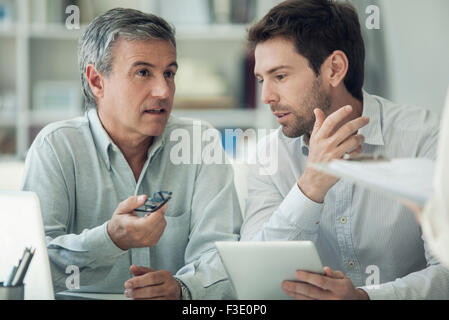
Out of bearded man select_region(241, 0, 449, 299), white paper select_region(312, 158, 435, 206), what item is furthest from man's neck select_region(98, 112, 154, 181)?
white paper select_region(312, 158, 435, 206)

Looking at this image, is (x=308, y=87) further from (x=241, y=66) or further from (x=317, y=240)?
(x=241, y=66)

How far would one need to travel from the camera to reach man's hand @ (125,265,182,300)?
111cm

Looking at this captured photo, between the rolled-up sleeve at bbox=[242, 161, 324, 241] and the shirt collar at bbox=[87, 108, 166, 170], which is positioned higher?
the shirt collar at bbox=[87, 108, 166, 170]

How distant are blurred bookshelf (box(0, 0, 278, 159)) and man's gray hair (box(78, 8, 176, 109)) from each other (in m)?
1.48

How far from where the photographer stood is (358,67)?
1.70 metres

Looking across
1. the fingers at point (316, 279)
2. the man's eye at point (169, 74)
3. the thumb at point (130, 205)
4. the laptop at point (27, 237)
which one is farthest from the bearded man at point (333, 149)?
the laptop at point (27, 237)

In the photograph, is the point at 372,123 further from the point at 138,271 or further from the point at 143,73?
the point at 138,271

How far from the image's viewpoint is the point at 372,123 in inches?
59.8

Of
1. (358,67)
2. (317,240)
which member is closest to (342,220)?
(317,240)

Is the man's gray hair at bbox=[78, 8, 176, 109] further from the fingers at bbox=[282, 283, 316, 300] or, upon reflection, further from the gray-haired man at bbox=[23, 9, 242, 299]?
the fingers at bbox=[282, 283, 316, 300]

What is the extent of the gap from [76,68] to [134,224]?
229 cm

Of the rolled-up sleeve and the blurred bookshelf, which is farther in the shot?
the blurred bookshelf

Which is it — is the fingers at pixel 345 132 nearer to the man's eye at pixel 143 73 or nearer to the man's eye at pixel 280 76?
the man's eye at pixel 280 76

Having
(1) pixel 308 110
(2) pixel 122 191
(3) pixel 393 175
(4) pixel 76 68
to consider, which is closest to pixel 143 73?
(2) pixel 122 191
